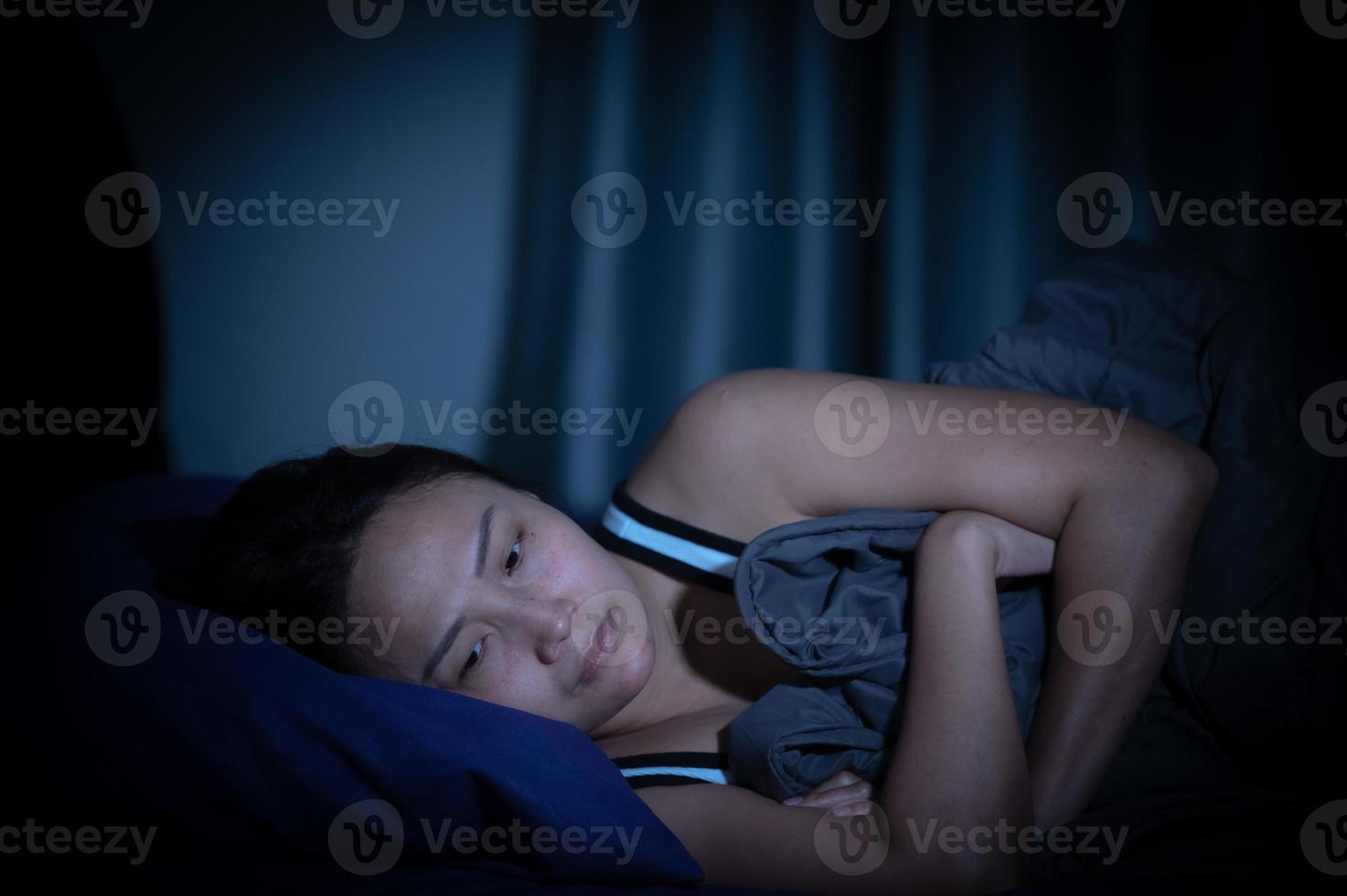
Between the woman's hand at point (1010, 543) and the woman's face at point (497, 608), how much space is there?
0.35 metres

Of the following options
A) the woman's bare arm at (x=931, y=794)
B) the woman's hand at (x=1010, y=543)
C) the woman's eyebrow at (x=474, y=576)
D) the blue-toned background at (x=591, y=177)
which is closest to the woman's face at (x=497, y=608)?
the woman's eyebrow at (x=474, y=576)

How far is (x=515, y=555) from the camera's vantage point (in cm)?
89

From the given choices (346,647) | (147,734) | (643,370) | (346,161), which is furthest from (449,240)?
(147,734)

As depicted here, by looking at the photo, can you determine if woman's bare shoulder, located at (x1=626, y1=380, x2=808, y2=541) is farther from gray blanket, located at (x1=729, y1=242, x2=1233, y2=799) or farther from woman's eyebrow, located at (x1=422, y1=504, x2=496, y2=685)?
woman's eyebrow, located at (x1=422, y1=504, x2=496, y2=685)

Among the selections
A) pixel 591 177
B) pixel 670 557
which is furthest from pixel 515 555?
pixel 591 177

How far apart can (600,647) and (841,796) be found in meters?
0.27

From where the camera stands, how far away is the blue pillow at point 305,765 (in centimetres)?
70

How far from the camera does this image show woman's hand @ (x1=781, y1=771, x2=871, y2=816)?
30.5 inches

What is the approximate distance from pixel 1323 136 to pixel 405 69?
160cm

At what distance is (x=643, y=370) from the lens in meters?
1.76

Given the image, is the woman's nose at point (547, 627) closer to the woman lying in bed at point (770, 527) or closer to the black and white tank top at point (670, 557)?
the woman lying in bed at point (770, 527)

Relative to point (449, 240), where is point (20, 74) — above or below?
above

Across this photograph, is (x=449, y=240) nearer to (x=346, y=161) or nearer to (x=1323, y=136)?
(x=346, y=161)

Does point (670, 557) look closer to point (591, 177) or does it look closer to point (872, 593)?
point (872, 593)
